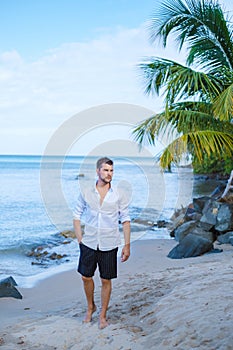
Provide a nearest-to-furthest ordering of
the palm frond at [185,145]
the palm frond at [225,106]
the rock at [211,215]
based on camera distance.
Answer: the palm frond at [225,106]
the palm frond at [185,145]
the rock at [211,215]

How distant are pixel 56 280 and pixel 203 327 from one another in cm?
504

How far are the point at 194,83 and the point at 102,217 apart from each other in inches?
269

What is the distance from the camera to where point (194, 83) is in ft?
34.0

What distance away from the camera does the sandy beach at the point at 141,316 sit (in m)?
4.04

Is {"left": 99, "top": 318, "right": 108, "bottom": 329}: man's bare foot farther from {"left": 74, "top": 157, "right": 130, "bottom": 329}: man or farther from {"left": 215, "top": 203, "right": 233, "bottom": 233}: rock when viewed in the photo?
{"left": 215, "top": 203, "right": 233, "bottom": 233}: rock

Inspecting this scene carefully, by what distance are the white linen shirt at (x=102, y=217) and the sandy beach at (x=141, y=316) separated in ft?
3.10

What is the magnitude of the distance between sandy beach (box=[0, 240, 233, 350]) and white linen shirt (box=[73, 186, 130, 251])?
944 millimetres

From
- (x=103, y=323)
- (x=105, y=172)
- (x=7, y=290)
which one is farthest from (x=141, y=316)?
(x=7, y=290)

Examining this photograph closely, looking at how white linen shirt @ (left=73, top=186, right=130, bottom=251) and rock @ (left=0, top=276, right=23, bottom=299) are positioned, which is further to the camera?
rock @ (left=0, top=276, right=23, bottom=299)

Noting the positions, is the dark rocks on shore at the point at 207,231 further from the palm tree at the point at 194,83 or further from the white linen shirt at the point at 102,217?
the white linen shirt at the point at 102,217

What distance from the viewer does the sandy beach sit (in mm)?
4039

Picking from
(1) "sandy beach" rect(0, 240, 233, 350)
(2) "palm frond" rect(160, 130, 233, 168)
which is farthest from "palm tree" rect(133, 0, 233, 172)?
(1) "sandy beach" rect(0, 240, 233, 350)

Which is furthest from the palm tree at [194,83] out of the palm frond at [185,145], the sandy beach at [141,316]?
the sandy beach at [141,316]

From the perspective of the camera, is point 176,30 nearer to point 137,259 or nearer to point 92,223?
point 137,259
